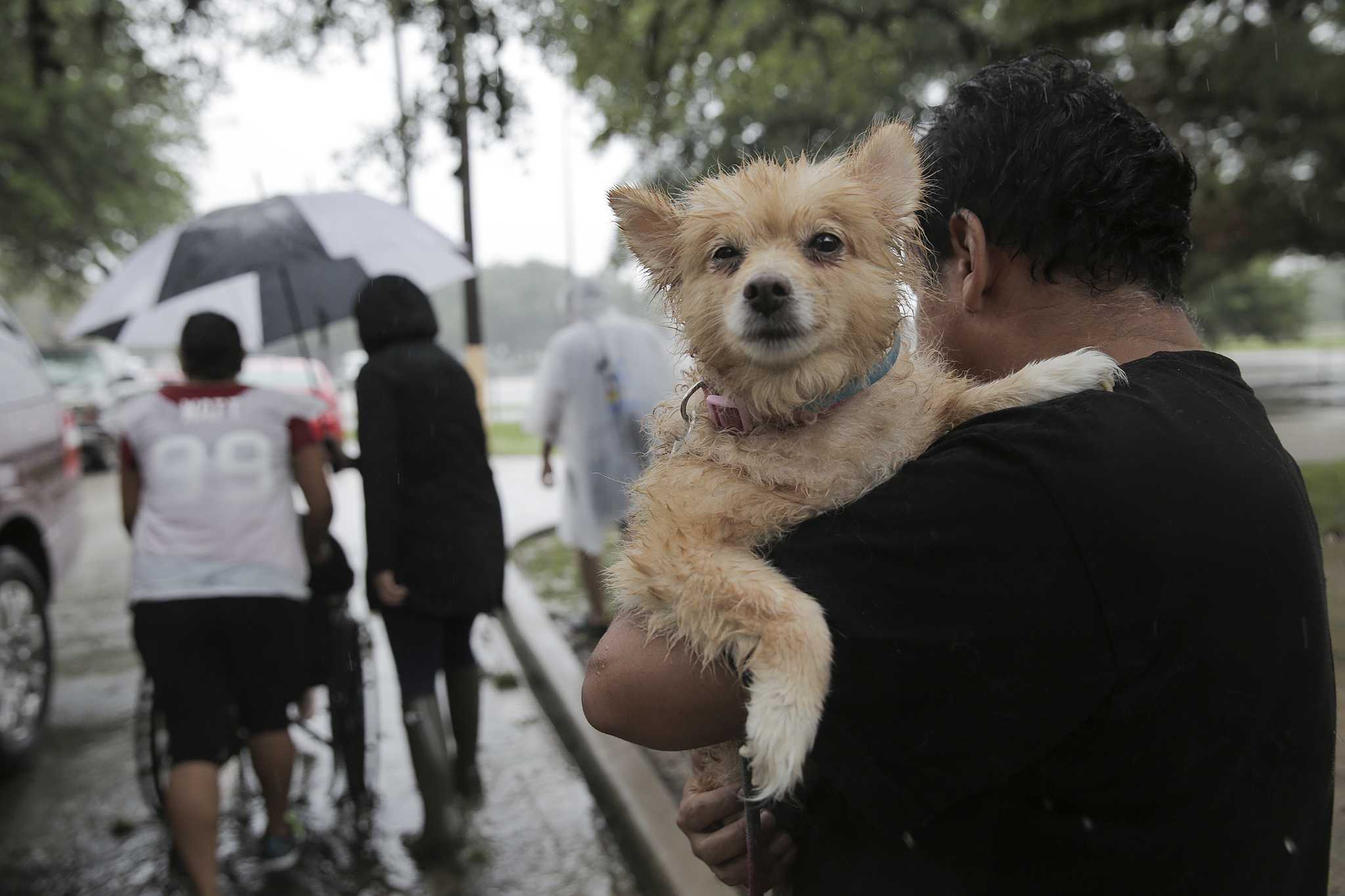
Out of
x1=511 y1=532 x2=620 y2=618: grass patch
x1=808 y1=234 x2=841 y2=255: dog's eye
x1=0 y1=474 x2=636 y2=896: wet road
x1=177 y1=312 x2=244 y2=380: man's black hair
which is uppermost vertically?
x1=808 y1=234 x2=841 y2=255: dog's eye

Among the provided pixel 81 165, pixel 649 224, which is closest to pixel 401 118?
pixel 649 224

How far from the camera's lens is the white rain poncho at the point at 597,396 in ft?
20.0

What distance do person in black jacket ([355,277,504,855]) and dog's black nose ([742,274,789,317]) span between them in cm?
A: 281

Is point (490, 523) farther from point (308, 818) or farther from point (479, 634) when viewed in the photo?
point (479, 634)

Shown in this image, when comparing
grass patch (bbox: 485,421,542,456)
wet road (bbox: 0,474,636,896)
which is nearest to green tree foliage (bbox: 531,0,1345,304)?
wet road (bbox: 0,474,636,896)

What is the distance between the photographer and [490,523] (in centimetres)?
420

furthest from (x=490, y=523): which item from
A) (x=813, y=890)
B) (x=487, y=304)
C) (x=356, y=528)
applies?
(x=487, y=304)

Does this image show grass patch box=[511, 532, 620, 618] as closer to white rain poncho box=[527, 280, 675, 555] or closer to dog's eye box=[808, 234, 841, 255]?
white rain poncho box=[527, 280, 675, 555]

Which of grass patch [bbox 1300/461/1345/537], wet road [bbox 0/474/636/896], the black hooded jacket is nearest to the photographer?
wet road [bbox 0/474/636/896]

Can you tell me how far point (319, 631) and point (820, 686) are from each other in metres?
3.41

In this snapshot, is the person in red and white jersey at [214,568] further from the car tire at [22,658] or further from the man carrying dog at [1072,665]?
the man carrying dog at [1072,665]

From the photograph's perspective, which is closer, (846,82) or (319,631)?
(319,631)

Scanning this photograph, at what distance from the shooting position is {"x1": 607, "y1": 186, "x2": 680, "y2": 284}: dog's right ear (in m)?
1.53

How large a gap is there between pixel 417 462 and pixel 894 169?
115 inches
